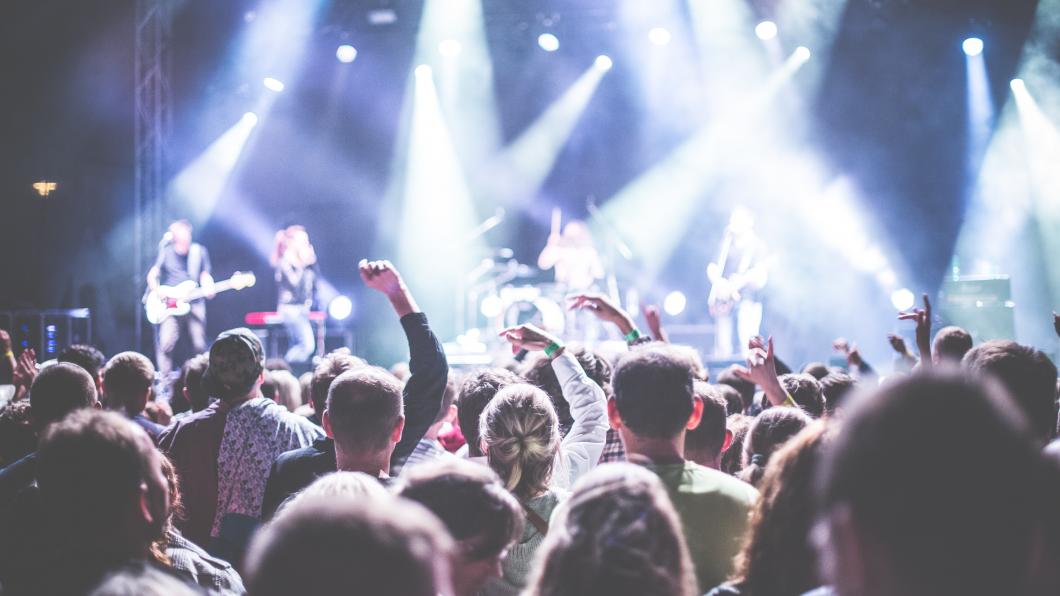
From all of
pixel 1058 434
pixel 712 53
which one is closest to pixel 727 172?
pixel 712 53

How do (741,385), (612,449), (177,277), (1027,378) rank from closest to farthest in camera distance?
(1027,378) → (612,449) → (741,385) → (177,277)

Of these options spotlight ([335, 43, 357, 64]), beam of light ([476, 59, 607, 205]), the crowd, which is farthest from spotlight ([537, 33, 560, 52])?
the crowd

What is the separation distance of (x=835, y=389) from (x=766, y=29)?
9.41 meters

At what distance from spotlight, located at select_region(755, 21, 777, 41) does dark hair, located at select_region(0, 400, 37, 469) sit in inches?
425

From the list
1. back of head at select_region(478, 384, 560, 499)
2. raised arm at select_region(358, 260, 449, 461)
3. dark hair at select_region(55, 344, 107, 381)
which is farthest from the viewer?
dark hair at select_region(55, 344, 107, 381)

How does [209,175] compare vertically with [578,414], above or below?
above

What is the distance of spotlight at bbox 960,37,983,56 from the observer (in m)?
11.7

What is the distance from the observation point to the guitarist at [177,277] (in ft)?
33.2

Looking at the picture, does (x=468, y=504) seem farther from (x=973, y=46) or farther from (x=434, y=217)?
(x=434, y=217)

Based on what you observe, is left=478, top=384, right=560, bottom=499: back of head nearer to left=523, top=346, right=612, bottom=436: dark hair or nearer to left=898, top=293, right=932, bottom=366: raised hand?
left=523, top=346, right=612, bottom=436: dark hair

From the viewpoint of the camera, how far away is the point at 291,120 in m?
13.2

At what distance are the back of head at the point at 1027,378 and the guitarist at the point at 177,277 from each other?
9114 millimetres

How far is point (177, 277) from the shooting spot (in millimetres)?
10383

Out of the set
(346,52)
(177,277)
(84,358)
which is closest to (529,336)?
(84,358)
